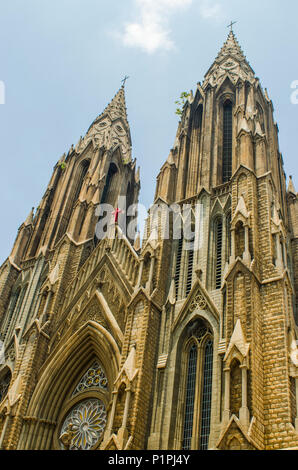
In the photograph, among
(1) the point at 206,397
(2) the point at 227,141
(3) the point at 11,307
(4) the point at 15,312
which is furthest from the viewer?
(3) the point at 11,307

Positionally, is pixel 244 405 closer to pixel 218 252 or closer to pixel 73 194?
pixel 218 252

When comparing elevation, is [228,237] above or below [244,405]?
above

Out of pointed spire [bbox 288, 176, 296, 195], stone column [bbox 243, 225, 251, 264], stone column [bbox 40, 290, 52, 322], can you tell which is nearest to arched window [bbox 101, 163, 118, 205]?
stone column [bbox 40, 290, 52, 322]

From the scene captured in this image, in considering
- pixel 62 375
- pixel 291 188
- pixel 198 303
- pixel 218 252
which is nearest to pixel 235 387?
pixel 198 303

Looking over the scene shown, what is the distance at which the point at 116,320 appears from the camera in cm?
2069

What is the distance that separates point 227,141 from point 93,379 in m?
13.2

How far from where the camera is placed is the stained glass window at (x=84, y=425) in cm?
1875

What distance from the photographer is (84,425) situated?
19.3 metres

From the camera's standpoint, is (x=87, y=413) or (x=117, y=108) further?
(x=117, y=108)

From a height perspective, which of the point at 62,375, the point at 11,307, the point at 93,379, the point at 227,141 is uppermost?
the point at 227,141

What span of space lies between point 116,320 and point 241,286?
20.8 feet

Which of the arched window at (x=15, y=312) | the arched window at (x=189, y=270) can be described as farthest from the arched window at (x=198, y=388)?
the arched window at (x=15, y=312)
